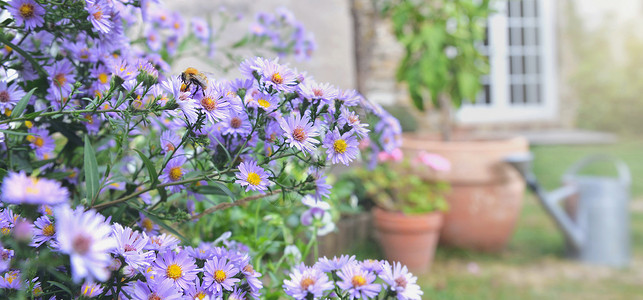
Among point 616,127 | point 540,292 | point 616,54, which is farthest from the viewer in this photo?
point 616,54

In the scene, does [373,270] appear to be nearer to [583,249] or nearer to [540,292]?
[540,292]

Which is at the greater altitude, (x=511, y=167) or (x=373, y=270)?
(x=373, y=270)

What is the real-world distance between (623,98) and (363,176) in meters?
7.62

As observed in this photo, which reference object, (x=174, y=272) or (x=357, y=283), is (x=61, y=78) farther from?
(x=357, y=283)

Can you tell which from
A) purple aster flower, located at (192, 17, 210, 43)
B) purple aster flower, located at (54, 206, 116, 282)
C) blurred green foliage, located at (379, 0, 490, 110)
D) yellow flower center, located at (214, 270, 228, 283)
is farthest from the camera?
blurred green foliage, located at (379, 0, 490, 110)

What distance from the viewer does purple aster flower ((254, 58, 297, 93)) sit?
593 millimetres

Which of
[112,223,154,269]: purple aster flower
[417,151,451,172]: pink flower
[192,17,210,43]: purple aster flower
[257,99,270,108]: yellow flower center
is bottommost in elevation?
[417,151,451,172]: pink flower

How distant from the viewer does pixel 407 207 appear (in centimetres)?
238

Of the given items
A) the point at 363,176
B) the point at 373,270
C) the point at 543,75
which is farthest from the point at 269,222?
the point at 543,75

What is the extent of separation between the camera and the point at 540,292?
2148mm

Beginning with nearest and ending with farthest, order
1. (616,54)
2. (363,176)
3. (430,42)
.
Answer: (363,176) → (430,42) → (616,54)

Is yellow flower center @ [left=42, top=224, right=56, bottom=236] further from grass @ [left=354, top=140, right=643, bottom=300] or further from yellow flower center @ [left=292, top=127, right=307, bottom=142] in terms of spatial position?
grass @ [left=354, top=140, right=643, bottom=300]

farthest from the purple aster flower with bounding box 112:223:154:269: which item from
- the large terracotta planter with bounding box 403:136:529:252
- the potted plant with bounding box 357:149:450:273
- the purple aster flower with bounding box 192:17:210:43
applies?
the large terracotta planter with bounding box 403:136:529:252

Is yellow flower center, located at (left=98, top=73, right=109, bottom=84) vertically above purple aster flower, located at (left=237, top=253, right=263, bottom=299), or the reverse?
yellow flower center, located at (left=98, top=73, right=109, bottom=84)
